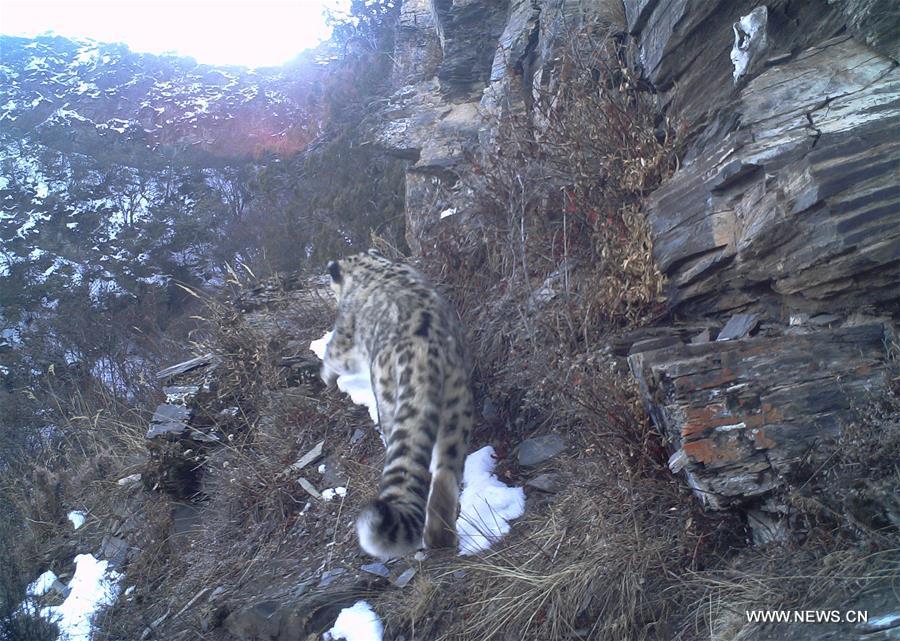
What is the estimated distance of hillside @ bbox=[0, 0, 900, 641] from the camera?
12.7ft

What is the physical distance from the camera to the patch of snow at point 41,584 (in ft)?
24.3

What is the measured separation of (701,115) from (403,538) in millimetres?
4460

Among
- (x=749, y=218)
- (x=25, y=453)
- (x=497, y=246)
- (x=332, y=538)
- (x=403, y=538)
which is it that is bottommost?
(x=25, y=453)

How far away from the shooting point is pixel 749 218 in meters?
5.21

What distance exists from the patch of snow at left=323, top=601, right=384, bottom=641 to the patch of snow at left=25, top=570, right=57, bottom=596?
4.28 metres

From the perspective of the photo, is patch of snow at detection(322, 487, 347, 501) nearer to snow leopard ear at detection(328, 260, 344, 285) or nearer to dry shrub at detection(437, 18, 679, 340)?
dry shrub at detection(437, 18, 679, 340)

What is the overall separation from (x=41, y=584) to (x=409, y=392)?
4971 millimetres

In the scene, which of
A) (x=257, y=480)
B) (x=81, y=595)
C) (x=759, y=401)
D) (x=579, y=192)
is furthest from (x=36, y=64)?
(x=759, y=401)

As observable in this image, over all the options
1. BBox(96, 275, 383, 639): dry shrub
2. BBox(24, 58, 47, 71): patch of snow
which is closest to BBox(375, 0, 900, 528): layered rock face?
BBox(96, 275, 383, 639): dry shrub

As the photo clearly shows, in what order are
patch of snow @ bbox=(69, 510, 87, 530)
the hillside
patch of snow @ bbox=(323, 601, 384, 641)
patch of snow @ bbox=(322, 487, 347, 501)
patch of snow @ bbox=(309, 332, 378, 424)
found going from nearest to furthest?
the hillside
patch of snow @ bbox=(323, 601, 384, 641)
patch of snow @ bbox=(322, 487, 347, 501)
patch of snow @ bbox=(309, 332, 378, 424)
patch of snow @ bbox=(69, 510, 87, 530)

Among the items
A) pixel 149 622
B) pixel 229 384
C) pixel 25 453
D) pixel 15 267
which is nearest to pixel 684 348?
pixel 149 622

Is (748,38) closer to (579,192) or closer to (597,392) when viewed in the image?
(579,192)

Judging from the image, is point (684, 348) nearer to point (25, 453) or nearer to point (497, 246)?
point (497, 246)

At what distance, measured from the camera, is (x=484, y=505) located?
17.5 ft
